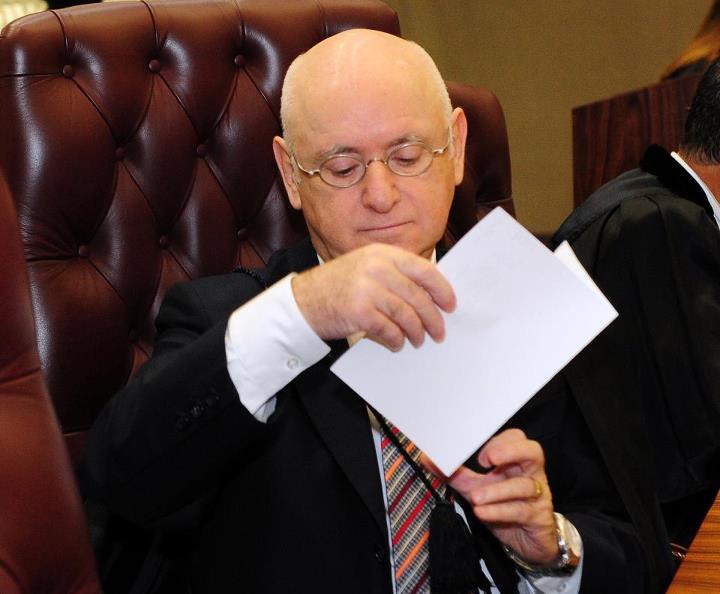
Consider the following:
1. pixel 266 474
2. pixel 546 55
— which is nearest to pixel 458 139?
pixel 266 474

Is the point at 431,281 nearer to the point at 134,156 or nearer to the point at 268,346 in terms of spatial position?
the point at 268,346

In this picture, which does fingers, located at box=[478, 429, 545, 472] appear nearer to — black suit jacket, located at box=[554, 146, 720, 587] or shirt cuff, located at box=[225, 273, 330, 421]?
shirt cuff, located at box=[225, 273, 330, 421]

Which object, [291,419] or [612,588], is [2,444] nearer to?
[291,419]

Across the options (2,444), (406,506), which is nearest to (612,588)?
(406,506)

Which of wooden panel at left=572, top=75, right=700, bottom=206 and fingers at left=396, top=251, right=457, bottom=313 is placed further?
wooden panel at left=572, top=75, right=700, bottom=206

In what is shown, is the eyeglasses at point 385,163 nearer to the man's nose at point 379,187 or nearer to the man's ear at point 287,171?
the man's nose at point 379,187

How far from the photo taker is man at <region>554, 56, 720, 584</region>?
2.64m

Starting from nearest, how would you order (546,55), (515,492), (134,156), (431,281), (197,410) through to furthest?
(431,281), (515,492), (197,410), (134,156), (546,55)

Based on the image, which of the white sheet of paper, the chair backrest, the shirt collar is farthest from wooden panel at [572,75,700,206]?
the chair backrest

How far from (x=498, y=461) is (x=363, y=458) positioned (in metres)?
0.33

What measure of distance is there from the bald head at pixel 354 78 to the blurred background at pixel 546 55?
12.4ft

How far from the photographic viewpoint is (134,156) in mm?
2039

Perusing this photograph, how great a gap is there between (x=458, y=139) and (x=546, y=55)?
3.79m

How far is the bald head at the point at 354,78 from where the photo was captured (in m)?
1.69
